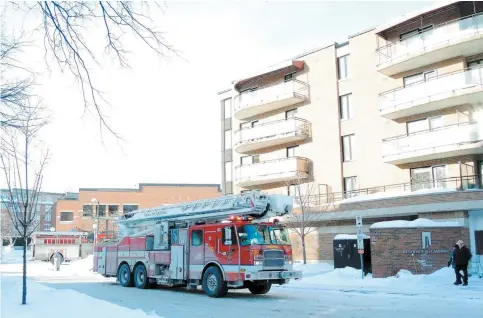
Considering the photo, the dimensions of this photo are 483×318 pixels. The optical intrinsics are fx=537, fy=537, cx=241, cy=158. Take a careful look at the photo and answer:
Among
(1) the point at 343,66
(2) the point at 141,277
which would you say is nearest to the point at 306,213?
(1) the point at 343,66

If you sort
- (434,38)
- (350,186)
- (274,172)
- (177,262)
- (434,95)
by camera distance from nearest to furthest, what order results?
(177,262)
(434,95)
(434,38)
(350,186)
(274,172)

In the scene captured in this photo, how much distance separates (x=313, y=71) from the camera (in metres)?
35.4

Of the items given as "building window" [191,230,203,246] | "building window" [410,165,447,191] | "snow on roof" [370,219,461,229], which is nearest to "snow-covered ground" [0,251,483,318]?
"building window" [191,230,203,246]

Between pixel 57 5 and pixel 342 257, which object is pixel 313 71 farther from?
pixel 57 5

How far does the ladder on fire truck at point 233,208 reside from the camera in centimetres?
1717

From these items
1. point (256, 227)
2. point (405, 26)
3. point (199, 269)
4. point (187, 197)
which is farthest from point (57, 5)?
point (187, 197)

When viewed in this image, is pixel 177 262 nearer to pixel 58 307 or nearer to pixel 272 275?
pixel 272 275

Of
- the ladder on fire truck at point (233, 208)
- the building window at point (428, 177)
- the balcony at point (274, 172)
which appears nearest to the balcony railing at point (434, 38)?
the building window at point (428, 177)

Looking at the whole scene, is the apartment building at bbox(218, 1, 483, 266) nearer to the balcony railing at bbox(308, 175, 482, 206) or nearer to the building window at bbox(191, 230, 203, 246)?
the balcony railing at bbox(308, 175, 482, 206)

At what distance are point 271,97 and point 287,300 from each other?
72.0ft

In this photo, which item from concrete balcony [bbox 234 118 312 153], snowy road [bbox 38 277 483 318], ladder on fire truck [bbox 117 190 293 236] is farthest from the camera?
concrete balcony [bbox 234 118 312 153]

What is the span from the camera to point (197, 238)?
17953 mm

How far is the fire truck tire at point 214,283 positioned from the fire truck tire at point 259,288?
1223 millimetres

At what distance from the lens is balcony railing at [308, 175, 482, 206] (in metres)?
26.5
